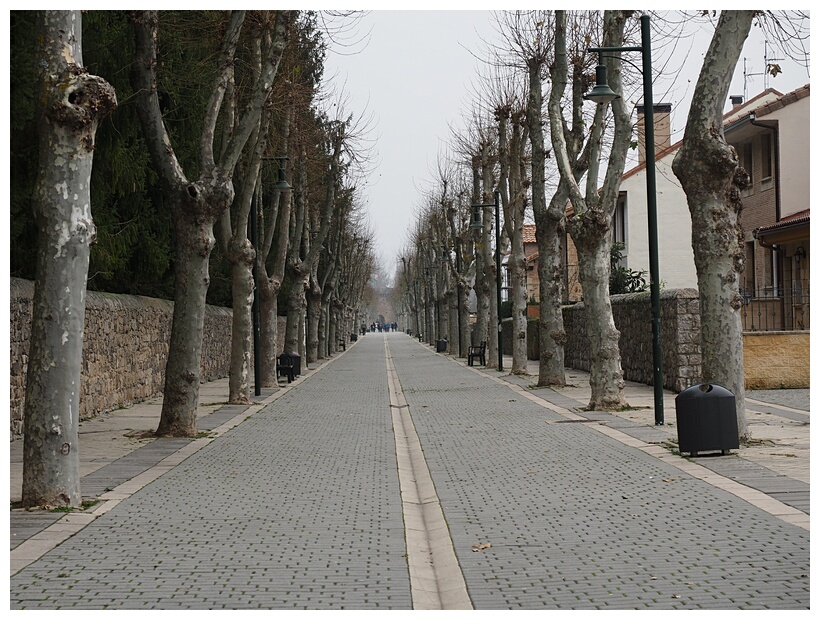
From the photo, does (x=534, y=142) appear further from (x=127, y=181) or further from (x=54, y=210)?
(x=54, y=210)

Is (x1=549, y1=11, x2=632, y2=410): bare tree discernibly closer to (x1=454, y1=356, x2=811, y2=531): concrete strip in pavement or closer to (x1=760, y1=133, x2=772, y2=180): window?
(x1=454, y1=356, x2=811, y2=531): concrete strip in pavement

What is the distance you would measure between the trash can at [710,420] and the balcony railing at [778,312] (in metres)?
12.8

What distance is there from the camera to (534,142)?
25.0 meters

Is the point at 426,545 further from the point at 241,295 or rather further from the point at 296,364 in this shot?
the point at 296,364

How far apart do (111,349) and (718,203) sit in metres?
12.0

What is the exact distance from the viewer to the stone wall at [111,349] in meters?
15.4

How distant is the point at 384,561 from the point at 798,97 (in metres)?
29.1

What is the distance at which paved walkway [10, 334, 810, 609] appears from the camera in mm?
6250

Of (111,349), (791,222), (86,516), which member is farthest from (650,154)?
(791,222)

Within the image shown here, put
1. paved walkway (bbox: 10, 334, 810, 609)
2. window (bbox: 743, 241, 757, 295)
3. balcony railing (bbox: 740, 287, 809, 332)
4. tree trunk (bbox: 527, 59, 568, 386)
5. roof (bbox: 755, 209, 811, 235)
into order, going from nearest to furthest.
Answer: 1. paved walkway (bbox: 10, 334, 810, 609)
2. tree trunk (bbox: 527, 59, 568, 386)
3. balcony railing (bbox: 740, 287, 809, 332)
4. roof (bbox: 755, 209, 811, 235)
5. window (bbox: 743, 241, 757, 295)

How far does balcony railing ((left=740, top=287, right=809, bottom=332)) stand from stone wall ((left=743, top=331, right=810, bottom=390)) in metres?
1.12

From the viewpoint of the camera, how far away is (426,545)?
795 cm

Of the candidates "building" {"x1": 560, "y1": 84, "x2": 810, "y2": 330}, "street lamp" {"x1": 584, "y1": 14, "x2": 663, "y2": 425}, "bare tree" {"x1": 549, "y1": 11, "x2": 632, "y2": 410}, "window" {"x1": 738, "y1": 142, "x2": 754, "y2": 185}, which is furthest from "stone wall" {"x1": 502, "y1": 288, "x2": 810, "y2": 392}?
"window" {"x1": 738, "y1": 142, "x2": 754, "y2": 185}

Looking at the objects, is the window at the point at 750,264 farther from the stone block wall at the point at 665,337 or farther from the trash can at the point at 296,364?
the trash can at the point at 296,364
